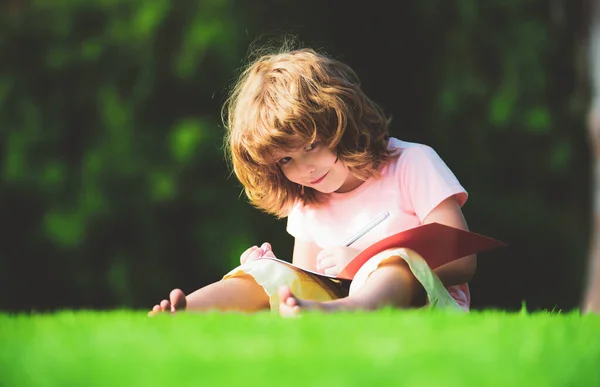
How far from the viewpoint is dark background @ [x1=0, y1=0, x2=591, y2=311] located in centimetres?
657

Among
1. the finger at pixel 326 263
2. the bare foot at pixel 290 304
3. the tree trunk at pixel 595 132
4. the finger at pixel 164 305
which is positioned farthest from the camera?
the tree trunk at pixel 595 132

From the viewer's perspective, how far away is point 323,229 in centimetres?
293

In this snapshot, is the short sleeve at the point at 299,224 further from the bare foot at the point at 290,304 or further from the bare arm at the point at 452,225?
the bare foot at the point at 290,304

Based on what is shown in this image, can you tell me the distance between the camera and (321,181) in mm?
2811

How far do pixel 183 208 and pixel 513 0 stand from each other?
3.17 m

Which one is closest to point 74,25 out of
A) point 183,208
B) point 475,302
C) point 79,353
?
point 183,208

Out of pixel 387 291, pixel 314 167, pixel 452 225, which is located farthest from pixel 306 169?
pixel 387 291

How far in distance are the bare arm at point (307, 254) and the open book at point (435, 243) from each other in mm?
504

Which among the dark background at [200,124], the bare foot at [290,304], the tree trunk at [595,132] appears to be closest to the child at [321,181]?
the bare foot at [290,304]

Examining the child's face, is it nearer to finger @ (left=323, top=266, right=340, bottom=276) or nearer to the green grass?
finger @ (left=323, top=266, right=340, bottom=276)

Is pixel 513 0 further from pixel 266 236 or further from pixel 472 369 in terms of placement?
pixel 472 369

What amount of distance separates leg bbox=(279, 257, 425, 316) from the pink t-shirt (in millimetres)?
370

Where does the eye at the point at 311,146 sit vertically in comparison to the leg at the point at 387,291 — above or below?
above

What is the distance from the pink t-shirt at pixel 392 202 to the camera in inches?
106
